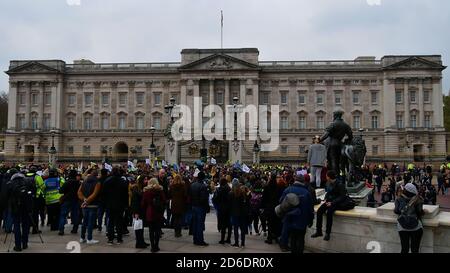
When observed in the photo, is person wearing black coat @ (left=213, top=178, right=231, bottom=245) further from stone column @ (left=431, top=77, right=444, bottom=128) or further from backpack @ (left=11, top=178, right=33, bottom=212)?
stone column @ (left=431, top=77, right=444, bottom=128)

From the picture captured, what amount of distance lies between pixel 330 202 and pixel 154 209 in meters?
4.22

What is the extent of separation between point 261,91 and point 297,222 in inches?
2398

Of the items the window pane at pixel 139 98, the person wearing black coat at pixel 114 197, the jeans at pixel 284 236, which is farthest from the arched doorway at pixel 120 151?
the jeans at pixel 284 236

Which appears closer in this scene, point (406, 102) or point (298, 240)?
point (298, 240)

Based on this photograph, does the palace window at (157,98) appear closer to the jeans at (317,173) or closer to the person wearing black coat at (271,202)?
the jeans at (317,173)

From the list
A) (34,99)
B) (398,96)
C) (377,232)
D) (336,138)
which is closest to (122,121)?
(34,99)

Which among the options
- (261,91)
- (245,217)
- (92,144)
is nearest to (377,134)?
(261,91)

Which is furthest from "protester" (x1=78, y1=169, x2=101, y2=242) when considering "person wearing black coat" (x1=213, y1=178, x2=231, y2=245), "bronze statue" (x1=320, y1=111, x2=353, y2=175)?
"bronze statue" (x1=320, y1=111, x2=353, y2=175)

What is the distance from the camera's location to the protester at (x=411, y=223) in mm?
7668

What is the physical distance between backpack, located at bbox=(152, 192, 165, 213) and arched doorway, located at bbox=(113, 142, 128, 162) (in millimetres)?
60628

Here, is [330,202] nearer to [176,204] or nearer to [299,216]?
[299,216]

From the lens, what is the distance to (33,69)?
6956 centimetres

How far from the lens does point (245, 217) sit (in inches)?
440
